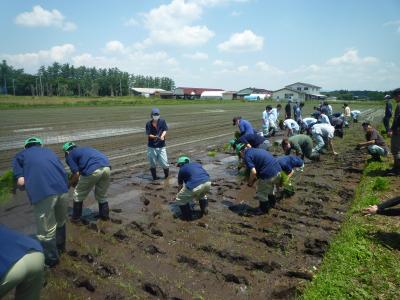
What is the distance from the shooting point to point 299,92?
91125 millimetres

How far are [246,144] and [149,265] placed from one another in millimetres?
4440

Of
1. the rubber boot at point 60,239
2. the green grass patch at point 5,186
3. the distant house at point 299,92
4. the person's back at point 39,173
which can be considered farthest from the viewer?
the distant house at point 299,92

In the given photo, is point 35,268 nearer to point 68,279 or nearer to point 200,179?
point 68,279

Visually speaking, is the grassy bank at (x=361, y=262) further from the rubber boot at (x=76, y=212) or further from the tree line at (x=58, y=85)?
the tree line at (x=58, y=85)

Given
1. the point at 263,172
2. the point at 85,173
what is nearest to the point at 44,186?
the point at 85,173

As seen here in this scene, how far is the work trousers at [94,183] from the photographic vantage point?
5855 millimetres

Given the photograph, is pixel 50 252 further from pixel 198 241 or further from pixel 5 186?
pixel 5 186

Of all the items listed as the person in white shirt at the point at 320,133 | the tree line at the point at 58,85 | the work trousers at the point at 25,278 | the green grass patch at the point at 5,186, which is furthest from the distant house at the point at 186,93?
the work trousers at the point at 25,278

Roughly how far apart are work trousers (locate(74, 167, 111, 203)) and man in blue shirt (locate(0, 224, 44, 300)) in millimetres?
3181

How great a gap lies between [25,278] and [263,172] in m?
4.71

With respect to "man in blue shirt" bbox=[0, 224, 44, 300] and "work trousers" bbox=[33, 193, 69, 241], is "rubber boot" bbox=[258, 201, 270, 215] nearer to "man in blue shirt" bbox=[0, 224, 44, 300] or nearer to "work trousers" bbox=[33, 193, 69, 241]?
"work trousers" bbox=[33, 193, 69, 241]

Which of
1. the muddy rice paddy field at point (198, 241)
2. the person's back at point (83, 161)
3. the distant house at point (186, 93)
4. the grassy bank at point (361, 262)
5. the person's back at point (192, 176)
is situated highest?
the distant house at point (186, 93)

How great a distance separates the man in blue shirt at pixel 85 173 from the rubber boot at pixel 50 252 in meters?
1.32

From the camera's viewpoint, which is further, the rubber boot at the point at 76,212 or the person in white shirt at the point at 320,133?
the person in white shirt at the point at 320,133
